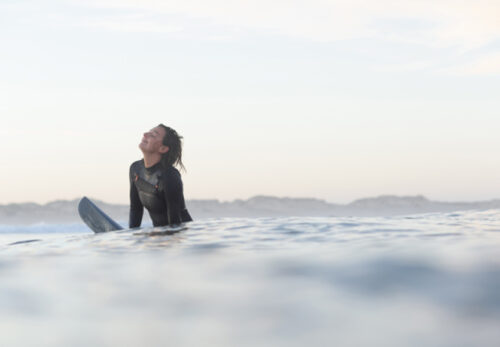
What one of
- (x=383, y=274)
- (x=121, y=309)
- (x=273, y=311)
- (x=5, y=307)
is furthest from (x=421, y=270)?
(x=5, y=307)

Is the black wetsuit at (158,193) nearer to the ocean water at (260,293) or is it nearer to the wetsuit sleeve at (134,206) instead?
the wetsuit sleeve at (134,206)

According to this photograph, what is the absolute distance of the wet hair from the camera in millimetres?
7082

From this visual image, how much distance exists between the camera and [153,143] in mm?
6988

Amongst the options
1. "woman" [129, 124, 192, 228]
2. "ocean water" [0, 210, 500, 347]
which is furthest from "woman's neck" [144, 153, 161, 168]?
"ocean water" [0, 210, 500, 347]

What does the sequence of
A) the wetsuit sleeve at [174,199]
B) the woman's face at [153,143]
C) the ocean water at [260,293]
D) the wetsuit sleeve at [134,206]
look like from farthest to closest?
the wetsuit sleeve at [134,206], the woman's face at [153,143], the wetsuit sleeve at [174,199], the ocean water at [260,293]

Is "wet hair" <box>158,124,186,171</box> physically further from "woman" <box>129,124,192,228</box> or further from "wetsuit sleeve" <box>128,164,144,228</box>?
"wetsuit sleeve" <box>128,164,144,228</box>

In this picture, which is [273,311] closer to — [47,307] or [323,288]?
[323,288]

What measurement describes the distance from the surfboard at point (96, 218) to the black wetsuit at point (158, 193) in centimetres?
38

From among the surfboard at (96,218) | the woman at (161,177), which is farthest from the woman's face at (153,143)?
the surfboard at (96,218)

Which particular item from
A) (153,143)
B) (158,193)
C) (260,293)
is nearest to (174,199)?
(158,193)

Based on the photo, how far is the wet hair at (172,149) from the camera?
23.2 feet

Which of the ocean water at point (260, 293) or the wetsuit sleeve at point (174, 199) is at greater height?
the wetsuit sleeve at point (174, 199)

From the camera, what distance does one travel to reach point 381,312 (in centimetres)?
230

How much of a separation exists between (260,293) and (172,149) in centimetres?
469
